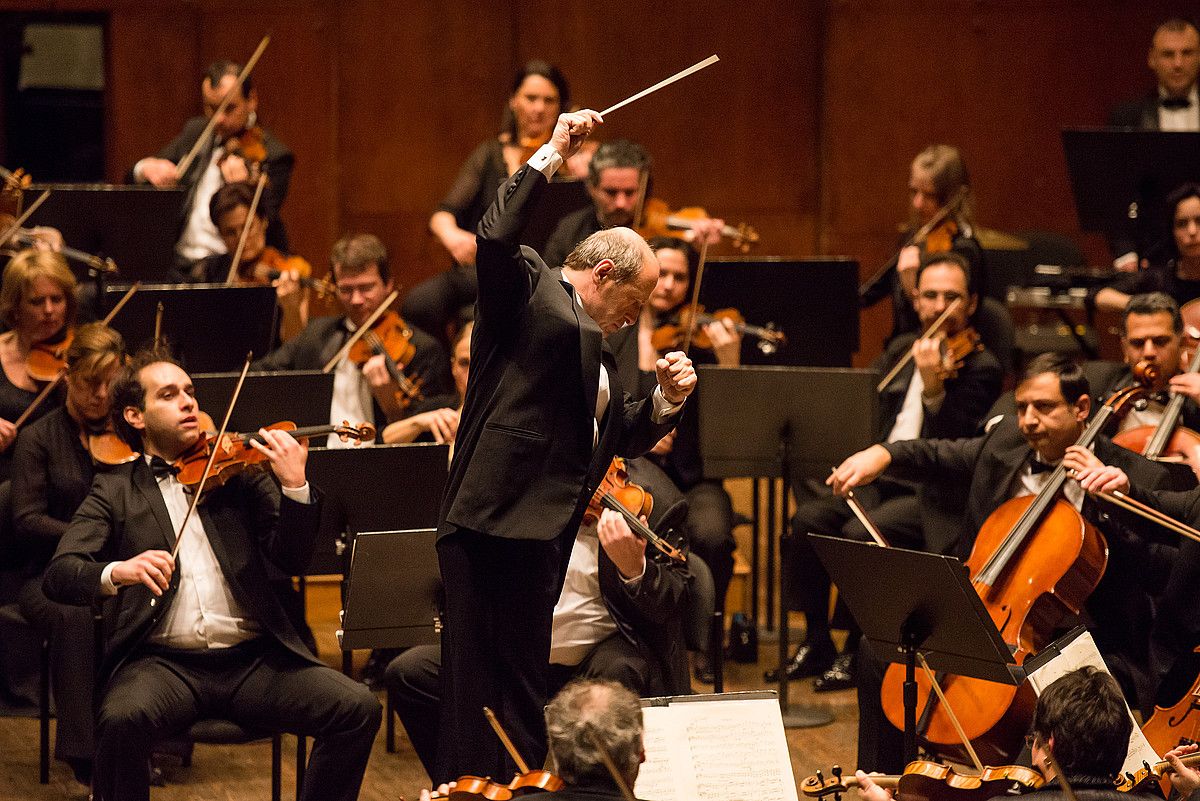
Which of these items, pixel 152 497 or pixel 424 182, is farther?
pixel 424 182

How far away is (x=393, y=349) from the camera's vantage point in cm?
528

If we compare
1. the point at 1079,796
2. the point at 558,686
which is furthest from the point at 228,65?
the point at 1079,796

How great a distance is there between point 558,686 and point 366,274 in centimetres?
176

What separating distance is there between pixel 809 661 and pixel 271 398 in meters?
1.86

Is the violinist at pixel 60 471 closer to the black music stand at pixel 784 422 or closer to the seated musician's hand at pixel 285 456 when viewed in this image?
the seated musician's hand at pixel 285 456

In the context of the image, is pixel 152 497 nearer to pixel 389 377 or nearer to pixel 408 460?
pixel 408 460

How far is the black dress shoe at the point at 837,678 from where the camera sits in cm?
505

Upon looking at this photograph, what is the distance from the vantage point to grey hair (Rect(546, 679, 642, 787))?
8.61ft

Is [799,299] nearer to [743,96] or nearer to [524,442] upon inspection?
[524,442]

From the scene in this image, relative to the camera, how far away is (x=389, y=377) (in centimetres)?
518

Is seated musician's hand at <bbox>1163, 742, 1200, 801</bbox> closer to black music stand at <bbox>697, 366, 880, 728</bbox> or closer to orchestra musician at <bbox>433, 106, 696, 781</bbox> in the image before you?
orchestra musician at <bbox>433, 106, 696, 781</bbox>

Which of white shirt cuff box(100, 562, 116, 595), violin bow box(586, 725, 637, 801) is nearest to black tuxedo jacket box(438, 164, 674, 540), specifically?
violin bow box(586, 725, 637, 801)

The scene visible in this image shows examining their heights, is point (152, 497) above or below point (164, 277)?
below

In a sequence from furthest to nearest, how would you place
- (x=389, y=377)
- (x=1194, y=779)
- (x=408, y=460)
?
1. (x=389, y=377)
2. (x=408, y=460)
3. (x=1194, y=779)
